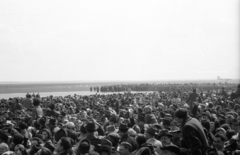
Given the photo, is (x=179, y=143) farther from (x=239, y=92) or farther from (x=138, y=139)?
(x=239, y=92)

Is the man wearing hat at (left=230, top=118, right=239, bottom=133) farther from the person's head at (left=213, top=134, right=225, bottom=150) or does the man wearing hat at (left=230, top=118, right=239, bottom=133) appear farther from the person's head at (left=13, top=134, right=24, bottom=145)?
the person's head at (left=13, top=134, right=24, bottom=145)

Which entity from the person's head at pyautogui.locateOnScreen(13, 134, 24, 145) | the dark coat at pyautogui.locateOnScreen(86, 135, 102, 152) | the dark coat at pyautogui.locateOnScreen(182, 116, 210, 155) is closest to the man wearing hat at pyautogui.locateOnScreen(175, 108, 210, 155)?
the dark coat at pyautogui.locateOnScreen(182, 116, 210, 155)

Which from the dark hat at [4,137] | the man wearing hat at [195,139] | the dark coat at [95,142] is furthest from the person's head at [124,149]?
the dark hat at [4,137]

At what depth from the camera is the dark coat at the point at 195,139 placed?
4999mm

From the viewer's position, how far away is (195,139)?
5.14 metres

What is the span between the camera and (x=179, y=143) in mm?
6125

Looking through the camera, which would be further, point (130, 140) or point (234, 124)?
point (234, 124)

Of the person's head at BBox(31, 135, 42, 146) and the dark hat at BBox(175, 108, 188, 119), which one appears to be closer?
the dark hat at BBox(175, 108, 188, 119)

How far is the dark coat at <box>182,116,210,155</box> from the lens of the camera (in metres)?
5.00

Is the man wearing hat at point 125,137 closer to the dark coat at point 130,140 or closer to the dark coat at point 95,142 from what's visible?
the dark coat at point 130,140

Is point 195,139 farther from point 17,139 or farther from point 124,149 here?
point 17,139

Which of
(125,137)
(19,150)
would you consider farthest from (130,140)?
(19,150)

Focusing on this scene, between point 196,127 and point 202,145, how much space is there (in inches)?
13.0

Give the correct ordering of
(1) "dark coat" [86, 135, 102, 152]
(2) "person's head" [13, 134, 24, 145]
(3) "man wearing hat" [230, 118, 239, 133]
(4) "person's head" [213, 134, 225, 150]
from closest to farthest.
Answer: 1. (1) "dark coat" [86, 135, 102, 152]
2. (4) "person's head" [213, 134, 225, 150]
3. (2) "person's head" [13, 134, 24, 145]
4. (3) "man wearing hat" [230, 118, 239, 133]
